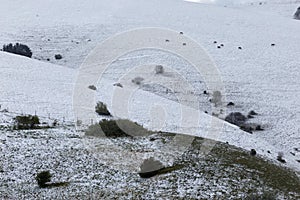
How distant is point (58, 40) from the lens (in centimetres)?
5369

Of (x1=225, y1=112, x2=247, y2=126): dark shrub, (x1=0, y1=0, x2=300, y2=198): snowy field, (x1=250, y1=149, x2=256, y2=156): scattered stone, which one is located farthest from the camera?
(x1=225, y1=112, x2=247, y2=126): dark shrub

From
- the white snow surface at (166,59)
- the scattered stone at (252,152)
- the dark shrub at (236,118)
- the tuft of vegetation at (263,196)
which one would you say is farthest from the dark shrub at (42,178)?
the dark shrub at (236,118)

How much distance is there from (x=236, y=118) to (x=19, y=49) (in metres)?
26.4

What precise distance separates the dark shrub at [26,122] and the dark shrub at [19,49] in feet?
79.8

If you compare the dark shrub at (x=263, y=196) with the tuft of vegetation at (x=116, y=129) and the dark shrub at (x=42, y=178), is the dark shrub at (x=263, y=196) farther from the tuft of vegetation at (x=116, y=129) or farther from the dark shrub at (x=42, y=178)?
the tuft of vegetation at (x=116, y=129)

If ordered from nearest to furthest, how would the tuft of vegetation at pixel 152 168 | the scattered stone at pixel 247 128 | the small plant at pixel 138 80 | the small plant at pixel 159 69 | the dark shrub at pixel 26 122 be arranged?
the tuft of vegetation at pixel 152 168 → the dark shrub at pixel 26 122 → the scattered stone at pixel 247 128 → the small plant at pixel 138 80 → the small plant at pixel 159 69

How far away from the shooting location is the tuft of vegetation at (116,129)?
75.4ft

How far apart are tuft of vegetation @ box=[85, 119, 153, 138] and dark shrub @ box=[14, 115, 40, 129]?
10.1ft

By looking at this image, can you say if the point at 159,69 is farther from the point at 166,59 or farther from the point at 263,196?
the point at 263,196

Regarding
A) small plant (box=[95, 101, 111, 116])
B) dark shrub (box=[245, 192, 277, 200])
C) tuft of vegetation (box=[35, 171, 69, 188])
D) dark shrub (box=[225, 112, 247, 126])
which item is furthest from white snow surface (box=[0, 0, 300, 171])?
tuft of vegetation (box=[35, 171, 69, 188])

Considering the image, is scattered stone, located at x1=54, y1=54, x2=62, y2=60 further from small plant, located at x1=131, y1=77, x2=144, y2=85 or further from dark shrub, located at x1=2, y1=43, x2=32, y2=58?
small plant, located at x1=131, y1=77, x2=144, y2=85

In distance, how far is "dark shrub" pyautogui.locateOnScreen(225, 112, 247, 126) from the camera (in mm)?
32200

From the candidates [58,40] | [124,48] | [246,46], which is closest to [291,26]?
[246,46]

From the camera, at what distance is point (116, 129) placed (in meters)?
23.7
